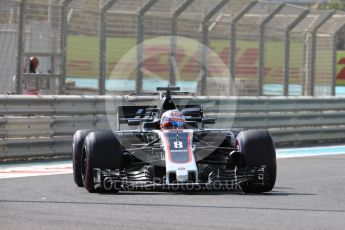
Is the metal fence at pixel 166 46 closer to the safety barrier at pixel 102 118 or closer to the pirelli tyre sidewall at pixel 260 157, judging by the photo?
the safety barrier at pixel 102 118

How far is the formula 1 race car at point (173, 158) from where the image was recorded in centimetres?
1052

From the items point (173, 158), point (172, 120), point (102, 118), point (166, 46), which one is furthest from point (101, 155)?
point (166, 46)

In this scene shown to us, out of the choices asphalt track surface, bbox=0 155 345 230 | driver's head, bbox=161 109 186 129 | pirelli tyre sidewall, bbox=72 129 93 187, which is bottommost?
asphalt track surface, bbox=0 155 345 230

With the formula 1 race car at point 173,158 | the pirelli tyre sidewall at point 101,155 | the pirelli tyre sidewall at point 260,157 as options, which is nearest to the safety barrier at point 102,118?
the formula 1 race car at point 173,158

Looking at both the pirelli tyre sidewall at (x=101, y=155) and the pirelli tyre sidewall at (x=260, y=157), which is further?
the pirelli tyre sidewall at (x=260, y=157)

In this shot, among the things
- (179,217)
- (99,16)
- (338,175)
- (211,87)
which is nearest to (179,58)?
(211,87)

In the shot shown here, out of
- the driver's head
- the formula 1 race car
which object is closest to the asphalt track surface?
the formula 1 race car

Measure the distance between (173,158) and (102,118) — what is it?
5923 millimetres

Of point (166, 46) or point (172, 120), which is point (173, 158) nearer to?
point (172, 120)

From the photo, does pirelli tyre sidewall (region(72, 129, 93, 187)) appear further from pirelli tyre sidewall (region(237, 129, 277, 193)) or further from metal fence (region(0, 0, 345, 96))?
metal fence (region(0, 0, 345, 96))

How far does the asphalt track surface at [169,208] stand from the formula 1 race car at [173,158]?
157 millimetres

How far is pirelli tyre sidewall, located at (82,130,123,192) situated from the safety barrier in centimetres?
265

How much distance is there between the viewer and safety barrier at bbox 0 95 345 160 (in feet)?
48.9

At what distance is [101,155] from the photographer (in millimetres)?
10586
